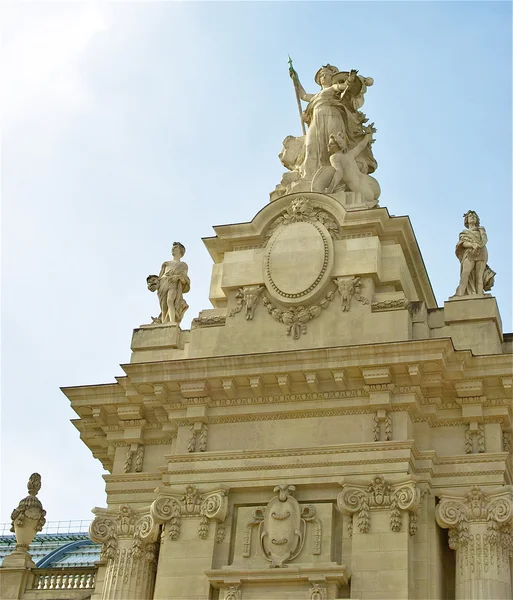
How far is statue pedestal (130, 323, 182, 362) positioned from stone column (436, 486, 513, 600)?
662 cm

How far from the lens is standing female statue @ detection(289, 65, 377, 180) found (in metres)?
27.0

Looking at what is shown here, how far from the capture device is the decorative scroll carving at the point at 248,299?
24503mm

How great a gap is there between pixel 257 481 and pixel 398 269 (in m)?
5.26

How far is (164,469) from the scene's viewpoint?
923 inches

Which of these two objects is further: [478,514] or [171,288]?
[171,288]

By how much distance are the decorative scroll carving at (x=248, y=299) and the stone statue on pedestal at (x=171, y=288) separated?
1538mm

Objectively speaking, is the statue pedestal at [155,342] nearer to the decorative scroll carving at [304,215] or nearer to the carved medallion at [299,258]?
the carved medallion at [299,258]

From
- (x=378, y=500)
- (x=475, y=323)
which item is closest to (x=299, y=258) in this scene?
(x=475, y=323)

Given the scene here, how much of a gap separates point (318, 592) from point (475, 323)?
6.16 metres

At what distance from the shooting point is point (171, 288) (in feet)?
84.5

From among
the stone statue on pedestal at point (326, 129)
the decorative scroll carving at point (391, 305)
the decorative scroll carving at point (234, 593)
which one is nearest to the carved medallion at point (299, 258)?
the decorative scroll carving at point (391, 305)

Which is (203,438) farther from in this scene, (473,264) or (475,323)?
(473,264)

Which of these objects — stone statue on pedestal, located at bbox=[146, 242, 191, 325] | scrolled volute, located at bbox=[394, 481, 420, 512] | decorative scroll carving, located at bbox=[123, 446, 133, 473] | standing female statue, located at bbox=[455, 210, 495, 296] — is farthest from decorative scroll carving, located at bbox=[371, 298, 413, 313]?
decorative scroll carving, located at bbox=[123, 446, 133, 473]

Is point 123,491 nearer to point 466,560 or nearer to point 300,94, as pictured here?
point 466,560
